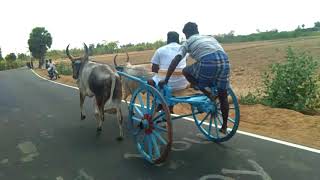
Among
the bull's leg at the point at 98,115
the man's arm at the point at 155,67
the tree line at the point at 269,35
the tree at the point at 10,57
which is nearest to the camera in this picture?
the man's arm at the point at 155,67

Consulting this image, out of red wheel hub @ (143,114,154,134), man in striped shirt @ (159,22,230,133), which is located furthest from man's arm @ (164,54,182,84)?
red wheel hub @ (143,114,154,134)

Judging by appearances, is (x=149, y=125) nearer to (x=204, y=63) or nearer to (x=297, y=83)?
(x=204, y=63)

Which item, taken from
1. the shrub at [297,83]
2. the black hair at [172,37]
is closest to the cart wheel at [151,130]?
the black hair at [172,37]

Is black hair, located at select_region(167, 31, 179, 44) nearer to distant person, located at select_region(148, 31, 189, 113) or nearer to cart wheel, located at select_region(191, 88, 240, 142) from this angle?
distant person, located at select_region(148, 31, 189, 113)

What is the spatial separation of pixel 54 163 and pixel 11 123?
432 cm

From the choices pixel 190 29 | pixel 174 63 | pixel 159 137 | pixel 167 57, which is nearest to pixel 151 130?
pixel 159 137

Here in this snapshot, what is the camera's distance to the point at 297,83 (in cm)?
1073

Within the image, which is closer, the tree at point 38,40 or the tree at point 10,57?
the tree at point 38,40

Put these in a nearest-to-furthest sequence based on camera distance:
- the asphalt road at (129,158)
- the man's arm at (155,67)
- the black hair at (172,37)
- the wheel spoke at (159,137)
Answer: the asphalt road at (129,158) → the wheel spoke at (159,137) → the black hair at (172,37) → the man's arm at (155,67)

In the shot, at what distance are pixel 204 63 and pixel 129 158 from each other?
191cm

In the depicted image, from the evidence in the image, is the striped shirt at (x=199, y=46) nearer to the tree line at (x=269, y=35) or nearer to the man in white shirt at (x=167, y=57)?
the man in white shirt at (x=167, y=57)

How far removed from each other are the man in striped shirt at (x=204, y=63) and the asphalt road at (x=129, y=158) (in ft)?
3.41

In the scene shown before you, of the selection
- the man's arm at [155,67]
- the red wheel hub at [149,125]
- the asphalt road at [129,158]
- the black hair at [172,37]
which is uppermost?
the black hair at [172,37]

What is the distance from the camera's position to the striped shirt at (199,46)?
6.24 meters
